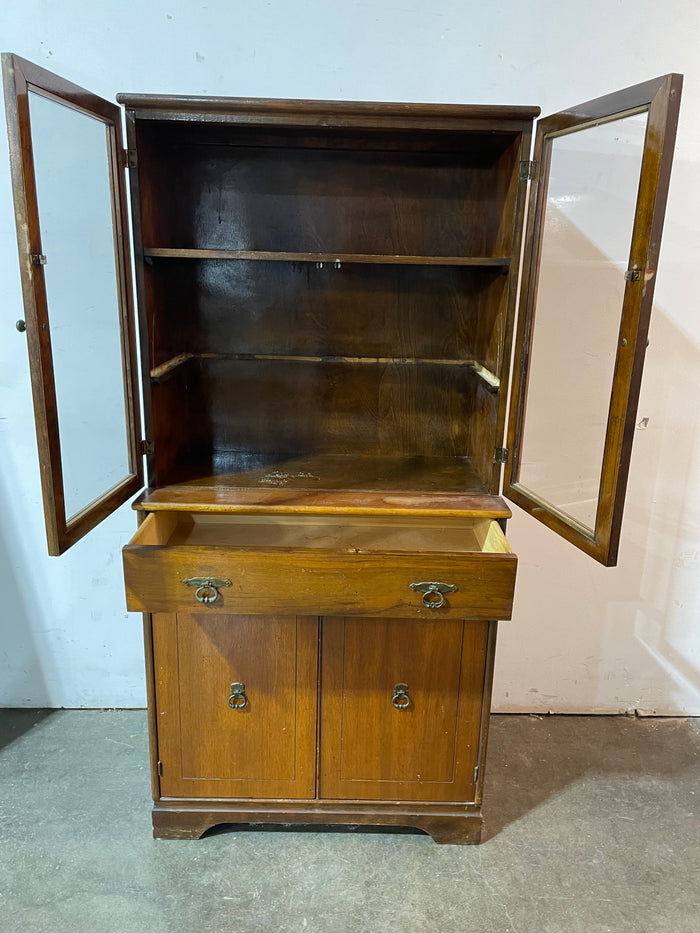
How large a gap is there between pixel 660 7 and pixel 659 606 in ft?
5.59

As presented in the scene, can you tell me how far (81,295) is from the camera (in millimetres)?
1585

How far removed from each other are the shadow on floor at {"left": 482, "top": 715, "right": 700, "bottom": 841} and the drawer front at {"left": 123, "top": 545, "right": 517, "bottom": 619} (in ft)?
2.40

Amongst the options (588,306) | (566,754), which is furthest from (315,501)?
(566,754)

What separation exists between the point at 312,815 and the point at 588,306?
144 centimetres

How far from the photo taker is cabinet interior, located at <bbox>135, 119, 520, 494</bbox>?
5.94 feet

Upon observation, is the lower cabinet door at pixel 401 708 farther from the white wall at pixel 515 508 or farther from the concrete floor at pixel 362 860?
the white wall at pixel 515 508

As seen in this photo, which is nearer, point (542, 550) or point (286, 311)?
point (286, 311)

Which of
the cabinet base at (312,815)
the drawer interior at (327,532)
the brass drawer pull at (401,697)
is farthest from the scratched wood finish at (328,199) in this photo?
the cabinet base at (312,815)

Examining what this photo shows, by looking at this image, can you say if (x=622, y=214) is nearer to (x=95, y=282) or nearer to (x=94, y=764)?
(x=95, y=282)

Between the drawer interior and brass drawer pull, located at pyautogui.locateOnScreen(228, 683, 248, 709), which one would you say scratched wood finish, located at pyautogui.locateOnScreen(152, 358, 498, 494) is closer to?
the drawer interior

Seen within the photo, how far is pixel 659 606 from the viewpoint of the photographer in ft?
7.53

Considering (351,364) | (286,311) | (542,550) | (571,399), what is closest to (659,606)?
(542,550)

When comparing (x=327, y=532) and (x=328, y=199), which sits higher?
(x=328, y=199)

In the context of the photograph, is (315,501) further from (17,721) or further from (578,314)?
(17,721)
